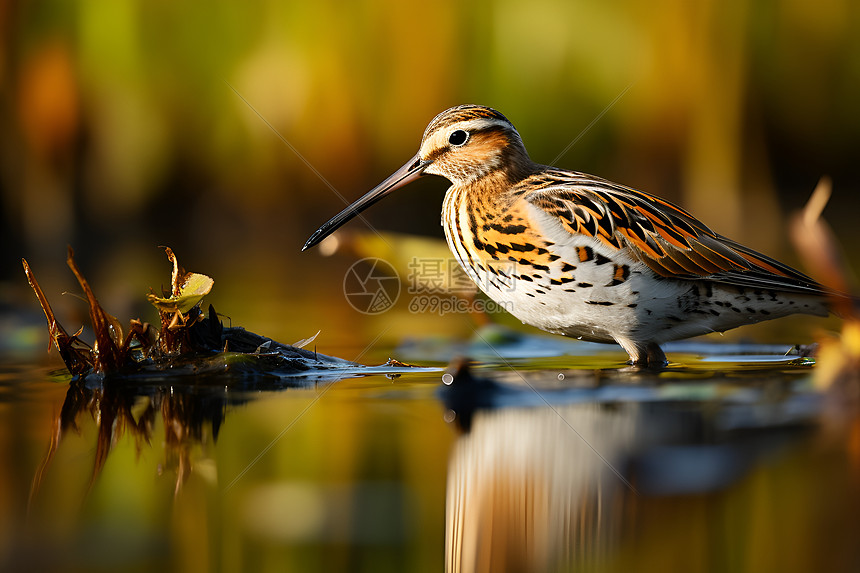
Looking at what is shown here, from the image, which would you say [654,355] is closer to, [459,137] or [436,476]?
Result: [459,137]

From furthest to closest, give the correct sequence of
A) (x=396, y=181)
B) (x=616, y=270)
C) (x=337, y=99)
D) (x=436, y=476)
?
(x=337, y=99) < (x=396, y=181) < (x=616, y=270) < (x=436, y=476)

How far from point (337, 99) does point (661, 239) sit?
7.42 meters

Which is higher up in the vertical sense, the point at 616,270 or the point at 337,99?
the point at 337,99

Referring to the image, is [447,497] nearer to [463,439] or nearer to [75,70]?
[463,439]

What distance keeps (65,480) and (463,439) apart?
2.03 meters

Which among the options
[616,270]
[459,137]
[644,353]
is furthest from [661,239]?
[459,137]

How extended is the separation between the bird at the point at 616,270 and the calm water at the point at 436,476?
34.6 inches

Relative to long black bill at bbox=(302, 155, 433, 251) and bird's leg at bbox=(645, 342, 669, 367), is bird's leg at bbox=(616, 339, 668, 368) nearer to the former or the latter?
bird's leg at bbox=(645, 342, 669, 367)

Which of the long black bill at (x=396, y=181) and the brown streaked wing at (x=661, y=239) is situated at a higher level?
the long black bill at (x=396, y=181)

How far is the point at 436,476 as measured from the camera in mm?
4637

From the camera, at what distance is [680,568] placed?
11.4 feet

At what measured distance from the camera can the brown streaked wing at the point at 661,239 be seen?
756 centimetres

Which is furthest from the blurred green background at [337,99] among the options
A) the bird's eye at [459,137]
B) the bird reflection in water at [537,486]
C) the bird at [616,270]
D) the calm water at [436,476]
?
the bird reflection in water at [537,486]

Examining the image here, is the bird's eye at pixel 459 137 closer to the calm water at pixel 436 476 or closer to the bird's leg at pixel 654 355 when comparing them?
the bird's leg at pixel 654 355
